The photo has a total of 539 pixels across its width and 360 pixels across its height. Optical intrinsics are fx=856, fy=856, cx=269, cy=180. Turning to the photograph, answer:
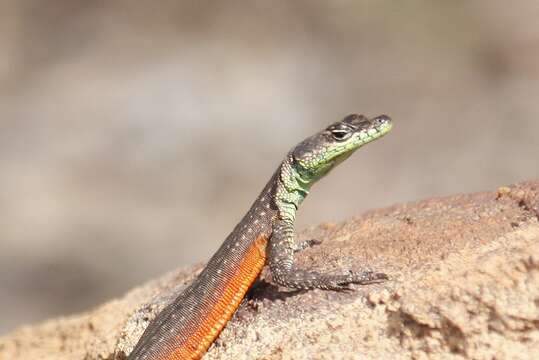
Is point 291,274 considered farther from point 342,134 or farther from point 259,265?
point 342,134

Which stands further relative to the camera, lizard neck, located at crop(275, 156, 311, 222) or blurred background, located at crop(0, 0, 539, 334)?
blurred background, located at crop(0, 0, 539, 334)

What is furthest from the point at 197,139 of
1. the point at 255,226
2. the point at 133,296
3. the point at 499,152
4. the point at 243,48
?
the point at 255,226

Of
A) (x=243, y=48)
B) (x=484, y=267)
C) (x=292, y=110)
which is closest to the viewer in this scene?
(x=484, y=267)

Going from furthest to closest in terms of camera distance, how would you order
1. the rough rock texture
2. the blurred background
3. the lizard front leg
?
1. the blurred background
2. the lizard front leg
3. the rough rock texture

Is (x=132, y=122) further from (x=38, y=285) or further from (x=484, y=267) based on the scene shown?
(x=484, y=267)

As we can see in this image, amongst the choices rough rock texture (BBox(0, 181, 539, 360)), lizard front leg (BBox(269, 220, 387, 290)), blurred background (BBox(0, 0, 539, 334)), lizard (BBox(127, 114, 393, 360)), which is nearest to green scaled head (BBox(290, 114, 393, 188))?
lizard (BBox(127, 114, 393, 360))

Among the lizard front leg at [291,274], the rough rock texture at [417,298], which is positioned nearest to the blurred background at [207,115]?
the rough rock texture at [417,298]

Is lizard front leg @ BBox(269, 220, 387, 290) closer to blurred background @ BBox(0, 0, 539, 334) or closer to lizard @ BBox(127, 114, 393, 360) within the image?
lizard @ BBox(127, 114, 393, 360)

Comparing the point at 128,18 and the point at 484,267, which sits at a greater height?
the point at 128,18
